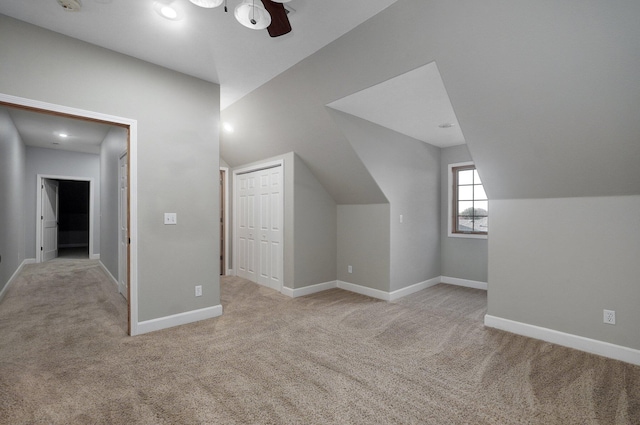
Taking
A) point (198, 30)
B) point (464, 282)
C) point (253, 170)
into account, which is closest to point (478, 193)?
point (464, 282)

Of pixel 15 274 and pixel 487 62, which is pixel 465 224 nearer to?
pixel 487 62

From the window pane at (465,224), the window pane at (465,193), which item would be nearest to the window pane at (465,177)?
the window pane at (465,193)

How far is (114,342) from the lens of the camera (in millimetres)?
2865

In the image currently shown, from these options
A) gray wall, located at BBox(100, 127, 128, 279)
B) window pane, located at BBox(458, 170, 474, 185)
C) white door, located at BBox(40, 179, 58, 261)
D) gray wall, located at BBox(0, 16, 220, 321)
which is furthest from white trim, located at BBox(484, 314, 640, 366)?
white door, located at BBox(40, 179, 58, 261)

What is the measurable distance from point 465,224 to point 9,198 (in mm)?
7488

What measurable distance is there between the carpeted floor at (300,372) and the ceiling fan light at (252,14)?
2.49 m

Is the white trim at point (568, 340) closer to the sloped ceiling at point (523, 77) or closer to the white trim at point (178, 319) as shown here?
the sloped ceiling at point (523, 77)

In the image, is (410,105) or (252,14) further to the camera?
(410,105)

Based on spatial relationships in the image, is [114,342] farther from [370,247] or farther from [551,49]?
[551,49]

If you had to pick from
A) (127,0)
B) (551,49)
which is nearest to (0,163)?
(127,0)

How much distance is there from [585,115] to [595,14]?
2.57 feet

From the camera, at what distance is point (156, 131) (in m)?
3.13

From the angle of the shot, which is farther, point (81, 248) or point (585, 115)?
point (81, 248)

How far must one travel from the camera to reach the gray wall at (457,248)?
493cm
